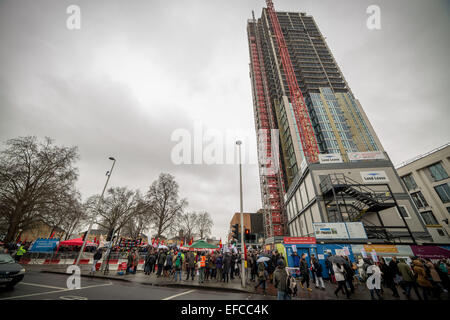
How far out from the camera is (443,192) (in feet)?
88.7

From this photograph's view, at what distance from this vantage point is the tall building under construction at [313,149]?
1897 cm

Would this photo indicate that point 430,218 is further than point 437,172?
Yes

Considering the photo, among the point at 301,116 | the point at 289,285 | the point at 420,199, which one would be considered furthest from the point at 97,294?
the point at 301,116

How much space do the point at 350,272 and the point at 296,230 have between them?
22.7 meters

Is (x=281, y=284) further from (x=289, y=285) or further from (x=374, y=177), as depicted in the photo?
(x=374, y=177)

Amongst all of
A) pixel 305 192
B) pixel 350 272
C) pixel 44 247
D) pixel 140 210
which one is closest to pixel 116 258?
pixel 44 247

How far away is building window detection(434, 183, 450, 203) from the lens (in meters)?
26.5

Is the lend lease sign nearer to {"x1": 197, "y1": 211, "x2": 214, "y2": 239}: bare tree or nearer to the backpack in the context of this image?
the backpack

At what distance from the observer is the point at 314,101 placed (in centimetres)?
A: 5694

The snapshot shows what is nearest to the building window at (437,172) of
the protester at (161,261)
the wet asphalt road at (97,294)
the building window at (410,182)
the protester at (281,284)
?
the building window at (410,182)

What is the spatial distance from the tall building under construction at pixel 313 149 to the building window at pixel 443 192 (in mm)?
14327

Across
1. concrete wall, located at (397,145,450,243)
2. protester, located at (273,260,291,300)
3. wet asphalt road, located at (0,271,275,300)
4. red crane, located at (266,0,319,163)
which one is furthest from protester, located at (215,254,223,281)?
red crane, located at (266,0,319,163)

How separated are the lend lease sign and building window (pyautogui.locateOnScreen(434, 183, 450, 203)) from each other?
1641cm

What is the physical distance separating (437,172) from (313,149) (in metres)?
21.8
